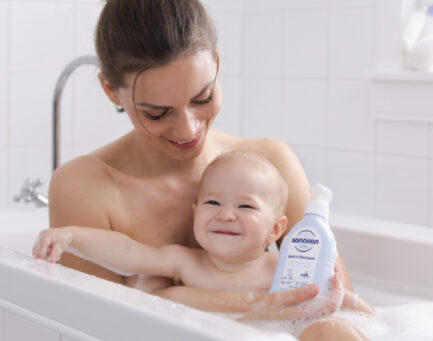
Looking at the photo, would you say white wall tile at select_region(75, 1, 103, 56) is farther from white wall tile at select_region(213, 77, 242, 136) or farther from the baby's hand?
the baby's hand

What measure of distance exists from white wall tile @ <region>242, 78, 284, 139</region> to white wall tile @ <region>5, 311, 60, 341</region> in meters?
1.92

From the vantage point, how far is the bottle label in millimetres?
1262

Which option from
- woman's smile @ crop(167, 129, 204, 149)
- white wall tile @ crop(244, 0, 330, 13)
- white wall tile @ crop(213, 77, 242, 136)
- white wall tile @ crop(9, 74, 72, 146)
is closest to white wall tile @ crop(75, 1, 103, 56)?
white wall tile @ crop(9, 74, 72, 146)

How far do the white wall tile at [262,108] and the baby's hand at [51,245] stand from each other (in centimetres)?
181

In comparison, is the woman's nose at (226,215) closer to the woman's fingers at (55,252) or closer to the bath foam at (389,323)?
the bath foam at (389,323)

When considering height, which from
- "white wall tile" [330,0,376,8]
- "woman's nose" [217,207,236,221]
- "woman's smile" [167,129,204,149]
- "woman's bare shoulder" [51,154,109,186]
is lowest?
"woman's nose" [217,207,236,221]

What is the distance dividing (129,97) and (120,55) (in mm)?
79

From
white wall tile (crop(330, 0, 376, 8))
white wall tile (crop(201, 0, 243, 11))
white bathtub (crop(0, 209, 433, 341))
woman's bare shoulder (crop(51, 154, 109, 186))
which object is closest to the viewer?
white bathtub (crop(0, 209, 433, 341))

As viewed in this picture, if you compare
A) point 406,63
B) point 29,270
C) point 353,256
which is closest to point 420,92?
point 406,63

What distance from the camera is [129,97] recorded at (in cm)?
133

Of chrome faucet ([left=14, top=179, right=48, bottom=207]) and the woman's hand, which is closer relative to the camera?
the woman's hand

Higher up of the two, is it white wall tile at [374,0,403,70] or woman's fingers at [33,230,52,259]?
white wall tile at [374,0,403,70]

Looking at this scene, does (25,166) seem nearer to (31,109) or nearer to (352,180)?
(31,109)

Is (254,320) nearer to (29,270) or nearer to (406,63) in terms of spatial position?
(29,270)
